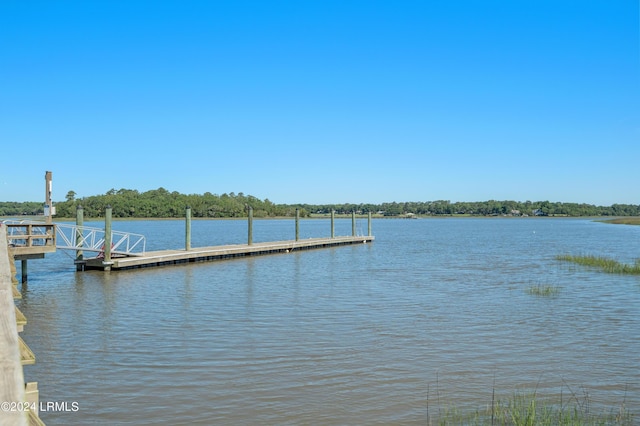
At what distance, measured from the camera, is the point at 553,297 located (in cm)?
1844

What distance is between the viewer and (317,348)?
36.9 feet

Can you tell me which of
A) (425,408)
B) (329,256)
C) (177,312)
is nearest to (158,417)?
(425,408)

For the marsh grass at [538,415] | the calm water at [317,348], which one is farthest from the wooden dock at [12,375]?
the marsh grass at [538,415]

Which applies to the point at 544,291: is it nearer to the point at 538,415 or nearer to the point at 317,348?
the point at 317,348

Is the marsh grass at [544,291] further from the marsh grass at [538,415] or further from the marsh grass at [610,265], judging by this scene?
the marsh grass at [538,415]

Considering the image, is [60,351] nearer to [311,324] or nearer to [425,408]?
[311,324]

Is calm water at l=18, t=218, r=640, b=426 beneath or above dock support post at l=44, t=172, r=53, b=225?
beneath

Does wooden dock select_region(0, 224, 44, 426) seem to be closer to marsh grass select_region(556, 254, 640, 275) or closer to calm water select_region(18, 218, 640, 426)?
calm water select_region(18, 218, 640, 426)

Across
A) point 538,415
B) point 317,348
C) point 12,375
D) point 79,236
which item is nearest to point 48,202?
point 79,236

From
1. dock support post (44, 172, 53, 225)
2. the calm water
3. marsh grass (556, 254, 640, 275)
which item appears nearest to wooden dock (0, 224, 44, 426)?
the calm water

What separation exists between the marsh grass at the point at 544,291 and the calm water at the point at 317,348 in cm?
46

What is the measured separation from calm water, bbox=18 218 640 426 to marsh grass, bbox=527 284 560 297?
455 mm

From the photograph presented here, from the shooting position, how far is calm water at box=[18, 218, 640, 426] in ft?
26.8

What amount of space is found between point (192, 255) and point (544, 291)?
17.1 meters
